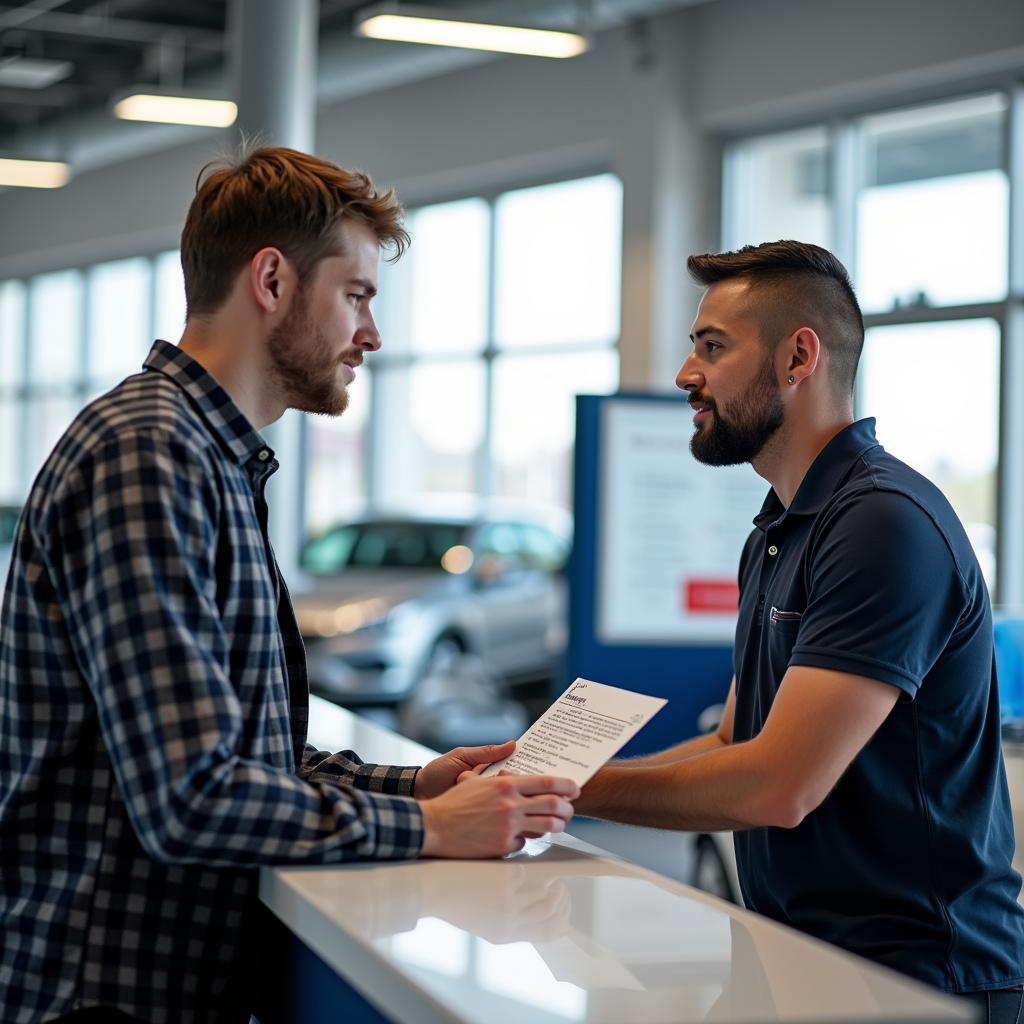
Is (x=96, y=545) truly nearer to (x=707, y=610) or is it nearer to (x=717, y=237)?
(x=707, y=610)

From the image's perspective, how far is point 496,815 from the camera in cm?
176

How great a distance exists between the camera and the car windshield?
9320 millimetres

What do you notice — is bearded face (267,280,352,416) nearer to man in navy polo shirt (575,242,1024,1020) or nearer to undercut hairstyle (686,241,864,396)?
man in navy polo shirt (575,242,1024,1020)

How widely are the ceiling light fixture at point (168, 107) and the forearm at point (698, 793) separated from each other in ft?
24.9

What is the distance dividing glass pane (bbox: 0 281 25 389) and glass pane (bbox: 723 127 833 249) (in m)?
9.91

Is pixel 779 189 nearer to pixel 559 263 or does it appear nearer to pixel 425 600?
pixel 559 263

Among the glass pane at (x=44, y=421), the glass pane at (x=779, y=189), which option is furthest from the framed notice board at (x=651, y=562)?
the glass pane at (x=44, y=421)

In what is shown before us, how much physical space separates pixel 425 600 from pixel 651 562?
261 cm

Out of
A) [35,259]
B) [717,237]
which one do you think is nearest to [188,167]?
[35,259]

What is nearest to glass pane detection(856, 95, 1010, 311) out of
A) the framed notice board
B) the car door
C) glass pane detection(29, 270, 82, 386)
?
the framed notice board

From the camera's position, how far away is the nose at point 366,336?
198cm

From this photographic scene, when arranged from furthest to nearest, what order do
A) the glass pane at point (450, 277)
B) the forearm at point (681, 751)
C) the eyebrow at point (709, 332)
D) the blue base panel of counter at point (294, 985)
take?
the glass pane at point (450, 277)
the eyebrow at point (709, 332)
the forearm at point (681, 751)
the blue base panel of counter at point (294, 985)

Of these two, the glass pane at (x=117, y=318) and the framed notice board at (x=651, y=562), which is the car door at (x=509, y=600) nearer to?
the framed notice board at (x=651, y=562)

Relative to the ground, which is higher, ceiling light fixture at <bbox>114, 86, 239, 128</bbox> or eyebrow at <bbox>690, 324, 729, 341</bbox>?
ceiling light fixture at <bbox>114, 86, 239, 128</bbox>
